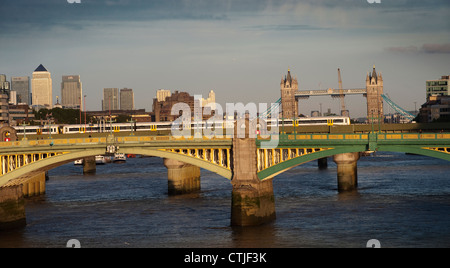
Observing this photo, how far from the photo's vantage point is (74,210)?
7188 centimetres

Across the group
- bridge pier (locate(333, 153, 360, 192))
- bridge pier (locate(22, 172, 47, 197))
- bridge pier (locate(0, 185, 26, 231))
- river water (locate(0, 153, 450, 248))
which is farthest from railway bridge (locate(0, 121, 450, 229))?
bridge pier (locate(22, 172, 47, 197))

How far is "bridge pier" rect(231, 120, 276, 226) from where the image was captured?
5591 centimetres

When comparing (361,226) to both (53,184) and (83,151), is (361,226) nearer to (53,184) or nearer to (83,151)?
(83,151)

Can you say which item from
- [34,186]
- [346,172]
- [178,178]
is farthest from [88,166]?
[346,172]

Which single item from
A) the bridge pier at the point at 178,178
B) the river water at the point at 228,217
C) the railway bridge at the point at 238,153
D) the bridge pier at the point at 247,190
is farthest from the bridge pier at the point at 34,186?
the bridge pier at the point at 247,190

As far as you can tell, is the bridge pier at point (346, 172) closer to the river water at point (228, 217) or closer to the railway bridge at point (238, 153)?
the river water at point (228, 217)

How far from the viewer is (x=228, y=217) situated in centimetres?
6194

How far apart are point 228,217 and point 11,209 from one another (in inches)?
804

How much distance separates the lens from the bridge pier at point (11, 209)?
204 feet

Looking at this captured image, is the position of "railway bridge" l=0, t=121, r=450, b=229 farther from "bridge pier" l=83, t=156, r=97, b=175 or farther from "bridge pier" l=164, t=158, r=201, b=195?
"bridge pier" l=83, t=156, r=97, b=175

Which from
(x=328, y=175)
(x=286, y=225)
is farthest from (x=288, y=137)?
(x=328, y=175)

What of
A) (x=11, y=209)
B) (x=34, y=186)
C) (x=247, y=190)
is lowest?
(x=34, y=186)

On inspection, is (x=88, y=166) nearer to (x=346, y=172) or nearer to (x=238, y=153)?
(x=346, y=172)

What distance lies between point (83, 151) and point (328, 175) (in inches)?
2133
